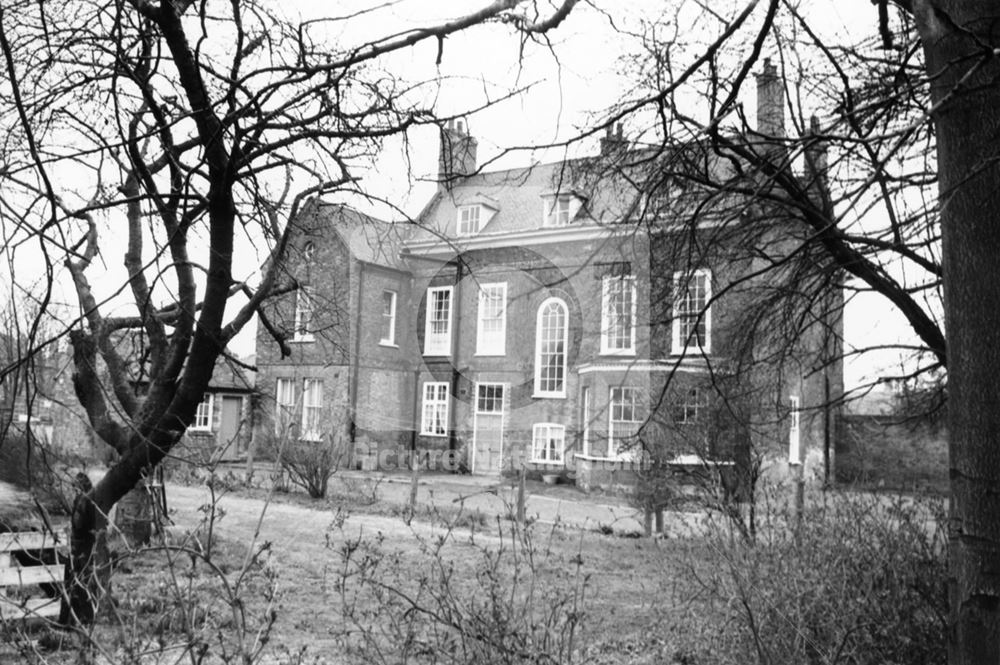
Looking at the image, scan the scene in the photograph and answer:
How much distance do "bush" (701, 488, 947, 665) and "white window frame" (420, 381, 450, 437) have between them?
20.4 m

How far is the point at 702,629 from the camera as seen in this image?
16.8ft

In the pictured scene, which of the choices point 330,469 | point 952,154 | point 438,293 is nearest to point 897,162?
point 952,154

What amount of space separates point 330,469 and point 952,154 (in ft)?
45.8

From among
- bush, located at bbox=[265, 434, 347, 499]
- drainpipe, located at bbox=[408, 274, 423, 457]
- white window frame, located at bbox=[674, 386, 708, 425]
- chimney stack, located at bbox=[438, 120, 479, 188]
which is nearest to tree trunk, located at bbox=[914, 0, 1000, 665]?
chimney stack, located at bbox=[438, 120, 479, 188]

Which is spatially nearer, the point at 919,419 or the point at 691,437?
the point at 919,419

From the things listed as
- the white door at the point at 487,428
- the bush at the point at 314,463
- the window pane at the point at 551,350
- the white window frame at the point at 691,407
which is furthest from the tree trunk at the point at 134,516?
the white door at the point at 487,428

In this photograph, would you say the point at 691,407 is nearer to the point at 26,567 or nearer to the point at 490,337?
the point at 26,567

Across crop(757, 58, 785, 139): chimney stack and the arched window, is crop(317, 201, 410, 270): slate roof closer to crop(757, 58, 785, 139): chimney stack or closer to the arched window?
crop(757, 58, 785, 139): chimney stack

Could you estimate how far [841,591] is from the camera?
4348mm

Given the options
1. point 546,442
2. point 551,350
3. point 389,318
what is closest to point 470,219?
point 389,318

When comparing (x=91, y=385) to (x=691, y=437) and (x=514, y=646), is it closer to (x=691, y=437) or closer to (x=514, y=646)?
(x=514, y=646)

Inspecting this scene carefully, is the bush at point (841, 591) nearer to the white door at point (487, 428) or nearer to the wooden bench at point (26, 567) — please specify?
the wooden bench at point (26, 567)

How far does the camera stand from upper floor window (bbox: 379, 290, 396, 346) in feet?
81.7

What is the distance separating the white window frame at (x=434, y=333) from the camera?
2534cm
